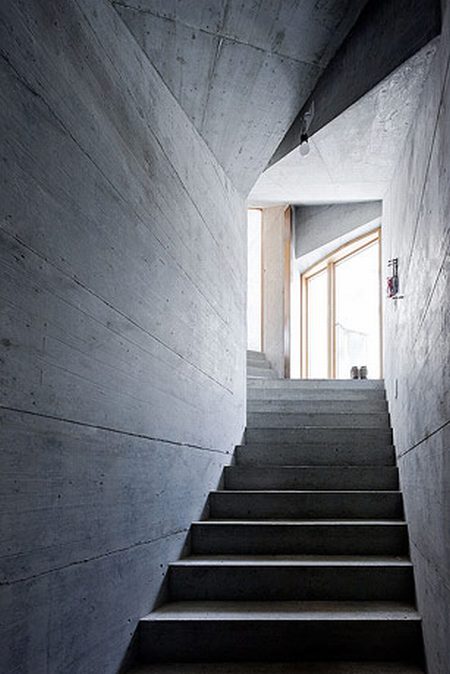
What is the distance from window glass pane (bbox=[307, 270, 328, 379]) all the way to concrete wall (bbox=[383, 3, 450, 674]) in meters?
4.38

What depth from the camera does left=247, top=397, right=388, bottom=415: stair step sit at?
5.14m

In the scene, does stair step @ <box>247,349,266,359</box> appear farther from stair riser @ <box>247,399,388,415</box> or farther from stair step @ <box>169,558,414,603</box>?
stair step @ <box>169,558,414,603</box>

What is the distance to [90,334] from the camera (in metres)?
2.19

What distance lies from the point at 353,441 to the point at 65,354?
112 inches

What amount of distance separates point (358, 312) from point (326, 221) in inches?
48.9

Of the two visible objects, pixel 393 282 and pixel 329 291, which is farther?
pixel 329 291

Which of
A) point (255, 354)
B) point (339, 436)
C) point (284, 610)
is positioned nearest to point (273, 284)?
point (255, 354)

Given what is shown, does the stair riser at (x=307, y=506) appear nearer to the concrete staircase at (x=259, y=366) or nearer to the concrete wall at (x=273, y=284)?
the concrete staircase at (x=259, y=366)

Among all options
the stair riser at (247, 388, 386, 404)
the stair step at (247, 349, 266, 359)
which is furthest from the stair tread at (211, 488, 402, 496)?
the stair step at (247, 349, 266, 359)

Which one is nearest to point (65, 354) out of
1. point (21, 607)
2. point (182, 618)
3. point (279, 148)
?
point (21, 607)

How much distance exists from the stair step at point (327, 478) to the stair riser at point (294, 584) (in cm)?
93

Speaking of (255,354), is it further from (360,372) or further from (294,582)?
(294,582)

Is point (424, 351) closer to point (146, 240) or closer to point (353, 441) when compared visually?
point (146, 240)

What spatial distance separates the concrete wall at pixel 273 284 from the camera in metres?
7.34
